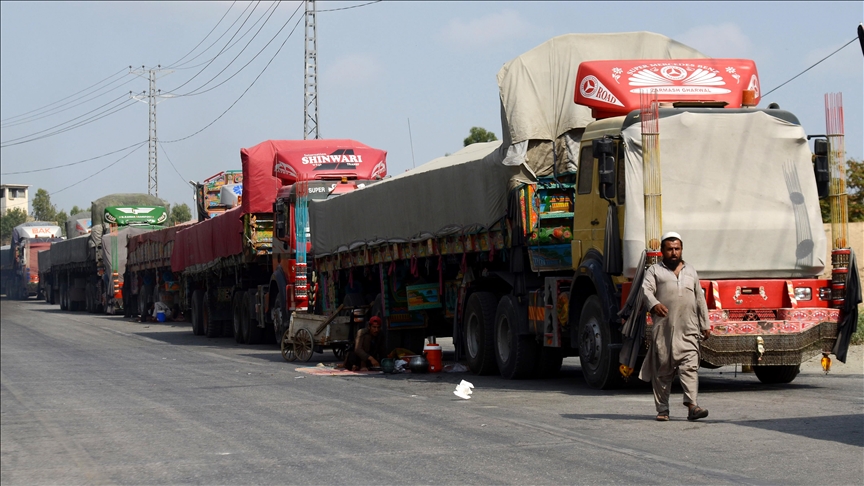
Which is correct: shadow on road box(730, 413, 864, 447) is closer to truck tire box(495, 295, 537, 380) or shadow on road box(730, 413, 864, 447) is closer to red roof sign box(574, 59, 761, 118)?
red roof sign box(574, 59, 761, 118)

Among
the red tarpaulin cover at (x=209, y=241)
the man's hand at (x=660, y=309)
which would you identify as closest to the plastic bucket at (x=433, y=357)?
the man's hand at (x=660, y=309)

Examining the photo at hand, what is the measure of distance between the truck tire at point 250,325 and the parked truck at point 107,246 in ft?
58.8

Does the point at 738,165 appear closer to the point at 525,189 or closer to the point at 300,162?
the point at 525,189

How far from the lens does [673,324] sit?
9.74 m

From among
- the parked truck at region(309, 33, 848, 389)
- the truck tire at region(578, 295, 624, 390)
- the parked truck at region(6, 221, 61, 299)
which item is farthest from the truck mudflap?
the parked truck at region(6, 221, 61, 299)

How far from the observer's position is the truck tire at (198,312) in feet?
95.9

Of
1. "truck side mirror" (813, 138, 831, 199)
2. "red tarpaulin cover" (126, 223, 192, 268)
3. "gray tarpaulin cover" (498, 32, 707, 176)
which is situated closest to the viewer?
"truck side mirror" (813, 138, 831, 199)

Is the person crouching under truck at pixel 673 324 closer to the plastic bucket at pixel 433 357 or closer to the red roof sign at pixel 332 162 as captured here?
the plastic bucket at pixel 433 357

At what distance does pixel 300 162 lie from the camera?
21812mm

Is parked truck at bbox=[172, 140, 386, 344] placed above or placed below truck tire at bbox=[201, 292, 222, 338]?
above

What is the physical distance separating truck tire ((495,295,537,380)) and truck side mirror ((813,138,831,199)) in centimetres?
384

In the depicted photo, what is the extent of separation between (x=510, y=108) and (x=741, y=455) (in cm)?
662

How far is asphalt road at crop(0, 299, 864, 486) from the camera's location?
713 centimetres

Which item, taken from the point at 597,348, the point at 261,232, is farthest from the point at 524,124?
the point at 261,232
